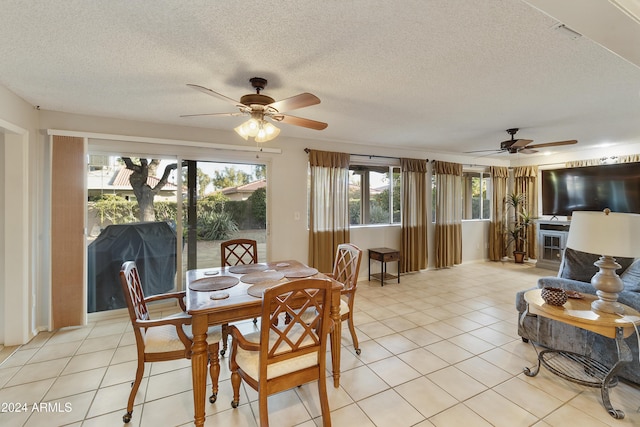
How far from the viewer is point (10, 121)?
2518mm

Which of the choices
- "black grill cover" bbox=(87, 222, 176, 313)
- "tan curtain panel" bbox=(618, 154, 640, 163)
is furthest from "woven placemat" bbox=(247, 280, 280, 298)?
"tan curtain panel" bbox=(618, 154, 640, 163)

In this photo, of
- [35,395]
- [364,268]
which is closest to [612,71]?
[364,268]

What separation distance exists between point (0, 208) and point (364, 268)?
4603mm

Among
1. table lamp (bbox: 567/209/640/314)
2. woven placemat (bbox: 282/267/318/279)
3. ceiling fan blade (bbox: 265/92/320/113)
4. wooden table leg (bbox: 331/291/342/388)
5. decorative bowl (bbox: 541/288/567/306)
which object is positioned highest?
ceiling fan blade (bbox: 265/92/320/113)

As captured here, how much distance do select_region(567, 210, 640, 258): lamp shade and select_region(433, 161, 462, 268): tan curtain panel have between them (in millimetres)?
3741

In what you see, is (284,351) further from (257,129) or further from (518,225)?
(518,225)

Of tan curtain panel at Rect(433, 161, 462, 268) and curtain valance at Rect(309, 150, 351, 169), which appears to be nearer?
curtain valance at Rect(309, 150, 351, 169)

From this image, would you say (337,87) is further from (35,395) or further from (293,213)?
(35,395)

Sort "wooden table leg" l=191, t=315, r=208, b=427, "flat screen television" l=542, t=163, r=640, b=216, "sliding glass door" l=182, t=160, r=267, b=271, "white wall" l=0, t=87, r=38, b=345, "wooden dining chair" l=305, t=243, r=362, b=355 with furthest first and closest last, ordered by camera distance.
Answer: "flat screen television" l=542, t=163, r=640, b=216 → "sliding glass door" l=182, t=160, r=267, b=271 → "white wall" l=0, t=87, r=38, b=345 → "wooden dining chair" l=305, t=243, r=362, b=355 → "wooden table leg" l=191, t=315, r=208, b=427

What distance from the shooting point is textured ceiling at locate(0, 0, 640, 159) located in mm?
1500

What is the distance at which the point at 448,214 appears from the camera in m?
5.74

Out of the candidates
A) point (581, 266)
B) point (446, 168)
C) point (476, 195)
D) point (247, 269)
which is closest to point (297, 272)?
point (247, 269)

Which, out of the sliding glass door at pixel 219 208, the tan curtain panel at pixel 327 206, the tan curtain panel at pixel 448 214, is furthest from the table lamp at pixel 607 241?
the tan curtain panel at pixel 448 214

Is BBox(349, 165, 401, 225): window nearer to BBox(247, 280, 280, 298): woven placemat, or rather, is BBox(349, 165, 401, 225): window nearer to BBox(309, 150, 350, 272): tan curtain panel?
BBox(309, 150, 350, 272): tan curtain panel
